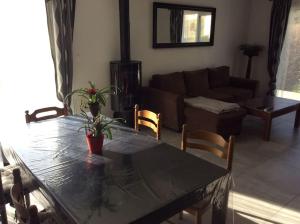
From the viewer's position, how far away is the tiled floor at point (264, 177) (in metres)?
2.31

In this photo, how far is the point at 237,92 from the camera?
4953 millimetres

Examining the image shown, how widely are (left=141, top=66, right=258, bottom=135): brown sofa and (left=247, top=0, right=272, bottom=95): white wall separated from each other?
955mm

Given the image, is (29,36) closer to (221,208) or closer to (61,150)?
(61,150)

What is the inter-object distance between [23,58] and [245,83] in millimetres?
3902

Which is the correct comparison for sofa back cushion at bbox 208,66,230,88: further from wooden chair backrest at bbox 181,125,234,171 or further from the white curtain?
wooden chair backrest at bbox 181,125,234,171

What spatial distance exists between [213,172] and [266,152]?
7.36 ft

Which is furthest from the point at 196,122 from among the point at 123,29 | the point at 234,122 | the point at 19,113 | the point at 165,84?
the point at 19,113

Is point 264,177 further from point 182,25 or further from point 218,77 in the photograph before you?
point 182,25

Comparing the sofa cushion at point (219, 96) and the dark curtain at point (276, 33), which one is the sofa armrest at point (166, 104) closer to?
the sofa cushion at point (219, 96)

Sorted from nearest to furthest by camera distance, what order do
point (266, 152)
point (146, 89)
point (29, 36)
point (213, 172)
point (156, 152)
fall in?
point (213, 172), point (156, 152), point (29, 36), point (266, 152), point (146, 89)

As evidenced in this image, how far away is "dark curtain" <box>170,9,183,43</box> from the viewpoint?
4543mm

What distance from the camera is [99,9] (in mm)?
3768

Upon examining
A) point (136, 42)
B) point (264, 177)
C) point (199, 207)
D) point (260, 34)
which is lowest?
point (264, 177)


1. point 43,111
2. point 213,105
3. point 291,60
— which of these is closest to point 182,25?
point 213,105
